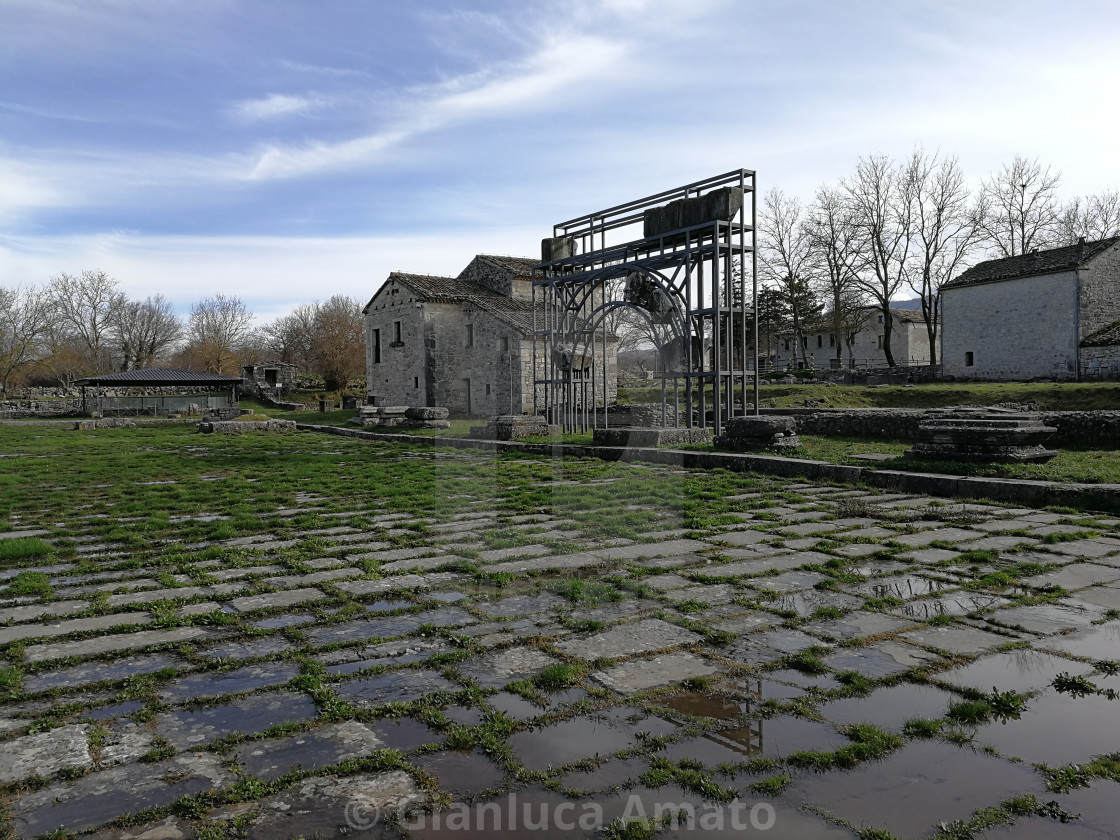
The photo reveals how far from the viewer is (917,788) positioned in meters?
2.43

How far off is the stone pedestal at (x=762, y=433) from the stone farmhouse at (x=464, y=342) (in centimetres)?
1770

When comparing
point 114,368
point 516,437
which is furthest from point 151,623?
point 114,368

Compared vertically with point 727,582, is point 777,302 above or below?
above

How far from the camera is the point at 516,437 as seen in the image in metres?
17.1

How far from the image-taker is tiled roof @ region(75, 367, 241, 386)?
36.6 m

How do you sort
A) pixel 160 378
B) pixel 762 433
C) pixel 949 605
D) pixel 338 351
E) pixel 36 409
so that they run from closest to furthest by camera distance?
pixel 949 605 < pixel 762 433 < pixel 160 378 < pixel 36 409 < pixel 338 351

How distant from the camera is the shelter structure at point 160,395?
37.2 metres

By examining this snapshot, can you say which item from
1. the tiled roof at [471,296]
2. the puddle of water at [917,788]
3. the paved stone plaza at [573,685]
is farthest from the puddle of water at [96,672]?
the tiled roof at [471,296]

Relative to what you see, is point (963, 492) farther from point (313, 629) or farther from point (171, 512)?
point (171, 512)

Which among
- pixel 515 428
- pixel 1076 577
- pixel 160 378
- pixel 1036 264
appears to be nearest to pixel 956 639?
pixel 1076 577

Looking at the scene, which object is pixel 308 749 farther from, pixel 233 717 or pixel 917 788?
pixel 917 788

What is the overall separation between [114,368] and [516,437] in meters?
60.4

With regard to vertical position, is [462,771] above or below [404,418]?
below

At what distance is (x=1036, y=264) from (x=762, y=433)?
98.2 ft
